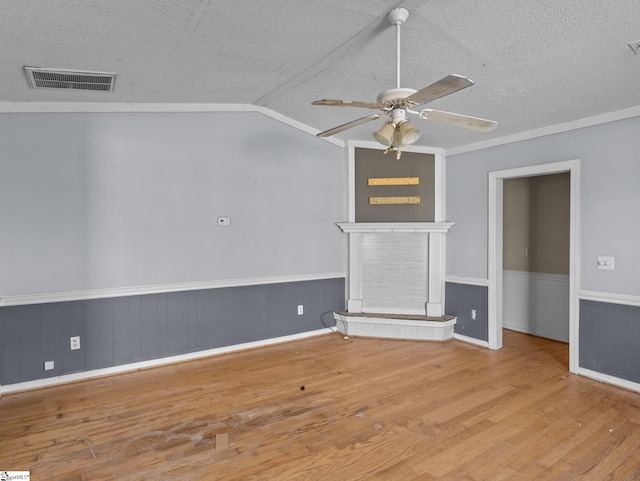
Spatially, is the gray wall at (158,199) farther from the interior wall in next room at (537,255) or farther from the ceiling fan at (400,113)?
the interior wall in next room at (537,255)

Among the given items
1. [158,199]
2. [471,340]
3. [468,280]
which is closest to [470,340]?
[471,340]

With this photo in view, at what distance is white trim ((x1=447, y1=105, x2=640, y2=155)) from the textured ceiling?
71mm

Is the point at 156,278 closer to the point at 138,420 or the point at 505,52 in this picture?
the point at 138,420

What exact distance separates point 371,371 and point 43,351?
9.84 ft

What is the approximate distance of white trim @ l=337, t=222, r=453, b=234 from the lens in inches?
187

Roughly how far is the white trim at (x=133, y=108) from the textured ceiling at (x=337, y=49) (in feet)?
0.27

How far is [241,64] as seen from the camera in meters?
2.99

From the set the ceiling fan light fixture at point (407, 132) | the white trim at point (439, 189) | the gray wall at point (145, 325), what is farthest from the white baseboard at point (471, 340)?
the ceiling fan light fixture at point (407, 132)

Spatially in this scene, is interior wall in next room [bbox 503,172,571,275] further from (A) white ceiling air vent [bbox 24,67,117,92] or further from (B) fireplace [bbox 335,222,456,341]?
(A) white ceiling air vent [bbox 24,67,117,92]

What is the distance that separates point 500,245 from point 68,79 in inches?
181

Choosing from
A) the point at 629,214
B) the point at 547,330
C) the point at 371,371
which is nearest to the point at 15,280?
the point at 371,371

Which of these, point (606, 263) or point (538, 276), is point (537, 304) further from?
point (606, 263)

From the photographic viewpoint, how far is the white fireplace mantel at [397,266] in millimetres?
4781

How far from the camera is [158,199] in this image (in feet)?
12.4
